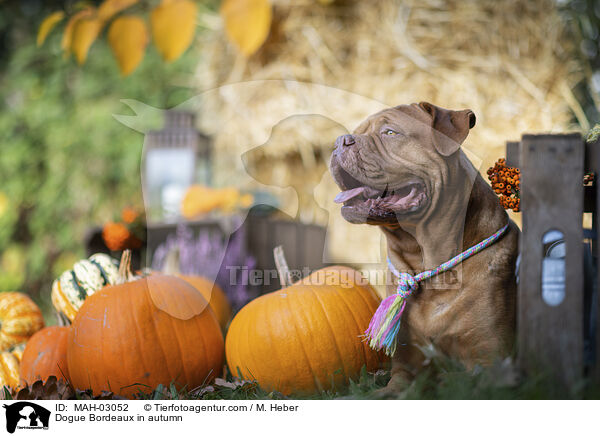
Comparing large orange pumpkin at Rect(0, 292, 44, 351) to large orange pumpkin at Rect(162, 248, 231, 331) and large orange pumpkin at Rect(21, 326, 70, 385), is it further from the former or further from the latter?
large orange pumpkin at Rect(162, 248, 231, 331)

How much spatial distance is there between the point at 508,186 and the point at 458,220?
16 centimetres

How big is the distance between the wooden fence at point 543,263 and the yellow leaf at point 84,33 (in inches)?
66.8

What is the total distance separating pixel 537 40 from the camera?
2.42m

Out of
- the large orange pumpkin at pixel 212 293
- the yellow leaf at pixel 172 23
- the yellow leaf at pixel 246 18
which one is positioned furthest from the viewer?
the yellow leaf at pixel 172 23

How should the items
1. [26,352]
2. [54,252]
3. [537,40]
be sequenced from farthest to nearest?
[54,252] → [537,40] → [26,352]

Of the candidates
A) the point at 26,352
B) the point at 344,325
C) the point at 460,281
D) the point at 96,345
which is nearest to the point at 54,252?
the point at 26,352

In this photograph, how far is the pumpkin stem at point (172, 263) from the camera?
2.16m

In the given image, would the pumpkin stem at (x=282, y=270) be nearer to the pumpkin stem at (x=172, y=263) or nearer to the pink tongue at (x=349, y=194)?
the pink tongue at (x=349, y=194)

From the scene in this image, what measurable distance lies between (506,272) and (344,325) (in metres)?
0.43

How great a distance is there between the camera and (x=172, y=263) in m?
2.22

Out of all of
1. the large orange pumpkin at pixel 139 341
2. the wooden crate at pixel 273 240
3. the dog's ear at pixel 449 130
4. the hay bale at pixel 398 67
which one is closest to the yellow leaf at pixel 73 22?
the hay bale at pixel 398 67

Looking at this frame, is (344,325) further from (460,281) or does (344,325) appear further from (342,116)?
(342,116)

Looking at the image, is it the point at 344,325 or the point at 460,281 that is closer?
the point at 460,281
